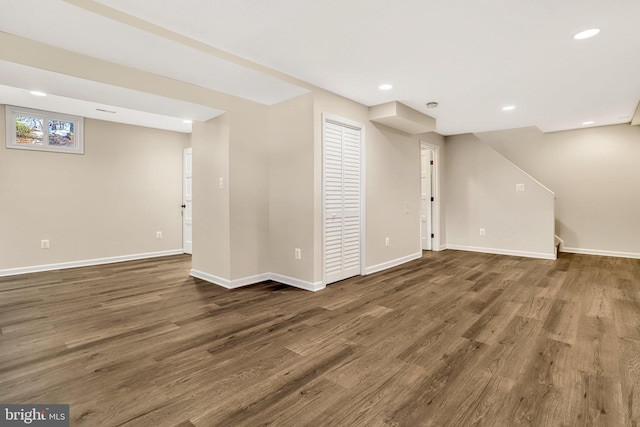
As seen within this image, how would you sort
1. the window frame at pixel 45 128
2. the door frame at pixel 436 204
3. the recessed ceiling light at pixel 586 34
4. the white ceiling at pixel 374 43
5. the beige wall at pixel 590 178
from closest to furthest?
the white ceiling at pixel 374 43 < the recessed ceiling light at pixel 586 34 < the window frame at pixel 45 128 < the beige wall at pixel 590 178 < the door frame at pixel 436 204

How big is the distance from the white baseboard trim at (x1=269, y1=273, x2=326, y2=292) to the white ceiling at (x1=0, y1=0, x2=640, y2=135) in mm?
2227

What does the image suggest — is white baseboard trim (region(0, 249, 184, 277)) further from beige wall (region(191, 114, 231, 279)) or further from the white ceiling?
the white ceiling

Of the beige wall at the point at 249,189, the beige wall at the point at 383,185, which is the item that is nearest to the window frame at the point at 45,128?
the beige wall at the point at 249,189

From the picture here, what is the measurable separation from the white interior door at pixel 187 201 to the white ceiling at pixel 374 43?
2953 mm

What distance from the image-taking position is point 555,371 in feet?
6.18

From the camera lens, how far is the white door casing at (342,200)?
12.3ft

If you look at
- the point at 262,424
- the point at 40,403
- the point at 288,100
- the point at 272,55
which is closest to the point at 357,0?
the point at 272,55

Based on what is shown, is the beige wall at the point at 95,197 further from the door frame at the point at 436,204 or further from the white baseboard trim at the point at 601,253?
the white baseboard trim at the point at 601,253

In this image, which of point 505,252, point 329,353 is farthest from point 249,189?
point 505,252

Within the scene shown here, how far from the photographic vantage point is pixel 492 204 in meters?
5.91

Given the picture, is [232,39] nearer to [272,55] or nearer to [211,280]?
[272,55]

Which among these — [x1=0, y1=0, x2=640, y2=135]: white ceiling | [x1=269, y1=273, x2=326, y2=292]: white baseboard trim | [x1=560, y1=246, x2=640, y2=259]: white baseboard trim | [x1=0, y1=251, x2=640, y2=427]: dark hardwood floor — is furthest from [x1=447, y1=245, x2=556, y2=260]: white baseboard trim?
[x1=269, y1=273, x2=326, y2=292]: white baseboard trim

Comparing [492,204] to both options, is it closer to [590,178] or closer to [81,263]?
[590,178]

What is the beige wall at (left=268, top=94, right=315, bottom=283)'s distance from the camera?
142 inches
